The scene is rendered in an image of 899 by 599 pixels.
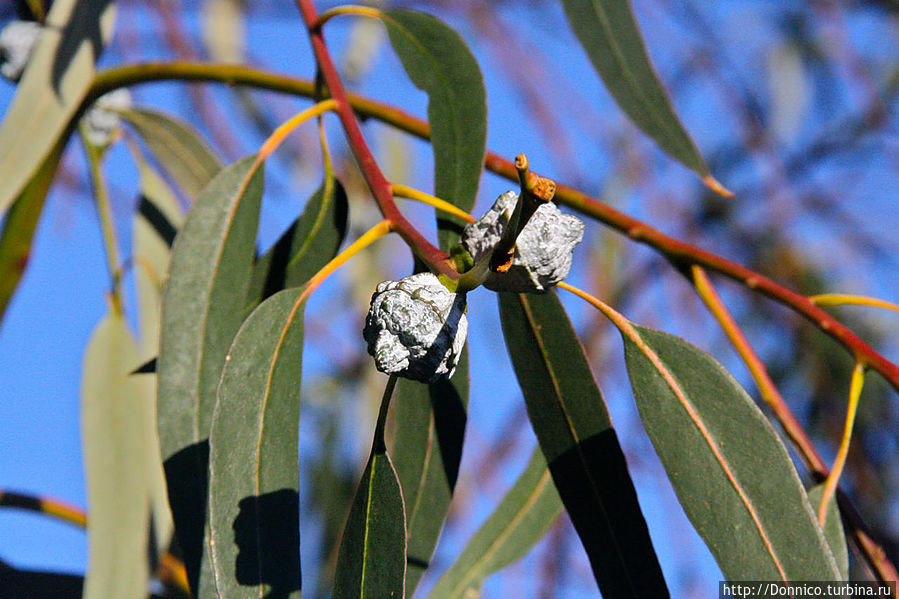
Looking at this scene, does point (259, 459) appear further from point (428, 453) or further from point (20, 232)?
point (20, 232)

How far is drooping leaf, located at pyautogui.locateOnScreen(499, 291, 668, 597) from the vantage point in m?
0.75

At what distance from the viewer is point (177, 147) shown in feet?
4.66

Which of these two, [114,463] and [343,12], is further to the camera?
[114,463]

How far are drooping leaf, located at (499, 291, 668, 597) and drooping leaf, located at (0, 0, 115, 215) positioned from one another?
550 mm

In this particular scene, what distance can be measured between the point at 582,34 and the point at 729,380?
1.69ft

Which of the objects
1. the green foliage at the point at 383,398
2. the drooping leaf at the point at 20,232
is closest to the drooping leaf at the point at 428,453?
the green foliage at the point at 383,398

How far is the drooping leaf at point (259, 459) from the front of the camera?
610 mm

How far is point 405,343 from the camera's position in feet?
1.78

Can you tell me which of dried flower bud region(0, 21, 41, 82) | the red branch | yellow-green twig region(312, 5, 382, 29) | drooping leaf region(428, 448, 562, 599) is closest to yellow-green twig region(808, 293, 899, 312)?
drooping leaf region(428, 448, 562, 599)

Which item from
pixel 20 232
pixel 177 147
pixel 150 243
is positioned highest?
pixel 177 147

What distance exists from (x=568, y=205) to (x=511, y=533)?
401 millimetres

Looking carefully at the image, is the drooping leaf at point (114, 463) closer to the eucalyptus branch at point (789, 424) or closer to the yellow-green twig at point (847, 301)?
the eucalyptus branch at point (789, 424)

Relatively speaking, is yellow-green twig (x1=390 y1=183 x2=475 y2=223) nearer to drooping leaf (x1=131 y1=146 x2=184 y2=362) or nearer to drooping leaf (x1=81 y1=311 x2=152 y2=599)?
drooping leaf (x1=81 y1=311 x2=152 y2=599)

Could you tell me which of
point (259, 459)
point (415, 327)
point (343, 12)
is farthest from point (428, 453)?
point (343, 12)
